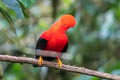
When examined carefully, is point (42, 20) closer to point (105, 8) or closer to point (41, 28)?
point (41, 28)

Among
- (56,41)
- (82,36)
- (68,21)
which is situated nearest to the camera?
(68,21)

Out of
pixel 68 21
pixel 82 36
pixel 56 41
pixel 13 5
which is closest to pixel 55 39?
pixel 56 41

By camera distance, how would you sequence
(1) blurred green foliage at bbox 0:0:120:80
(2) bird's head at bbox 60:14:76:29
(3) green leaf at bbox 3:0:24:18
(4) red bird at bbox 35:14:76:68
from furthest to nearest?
(1) blurred green foliage at bbox 0:0:120:80
(4) red bird at bbox 35:14:76:68
(2) bird's head at bbox 60:14:76:29
(3) green leaf at bbox 3:0:24:18

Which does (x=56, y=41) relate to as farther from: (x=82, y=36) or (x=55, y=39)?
(x=82, y=36)

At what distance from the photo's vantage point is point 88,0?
5395 millimetres

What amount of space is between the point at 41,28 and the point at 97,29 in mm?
953

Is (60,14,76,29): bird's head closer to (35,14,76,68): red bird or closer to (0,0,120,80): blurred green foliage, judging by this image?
(35,14,76,68): red bird

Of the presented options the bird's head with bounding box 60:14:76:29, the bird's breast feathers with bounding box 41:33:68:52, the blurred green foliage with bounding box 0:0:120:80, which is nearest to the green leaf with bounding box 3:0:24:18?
the bird's head with bounding box 60:14:76:29

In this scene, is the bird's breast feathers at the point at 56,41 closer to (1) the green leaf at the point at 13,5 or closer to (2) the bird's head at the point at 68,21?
(2) the bird's head at the point at 68,21

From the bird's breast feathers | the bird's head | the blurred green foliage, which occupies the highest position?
the bird's head

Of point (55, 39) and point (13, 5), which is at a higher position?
point (13, 5)

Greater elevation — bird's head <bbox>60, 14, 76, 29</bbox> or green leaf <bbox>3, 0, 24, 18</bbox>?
green leaf <bbox>3, 0, 24, 18</bbox>

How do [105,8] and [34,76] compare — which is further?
[105,8]

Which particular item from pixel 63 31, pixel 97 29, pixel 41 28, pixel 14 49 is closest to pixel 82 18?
pixel 97 29
